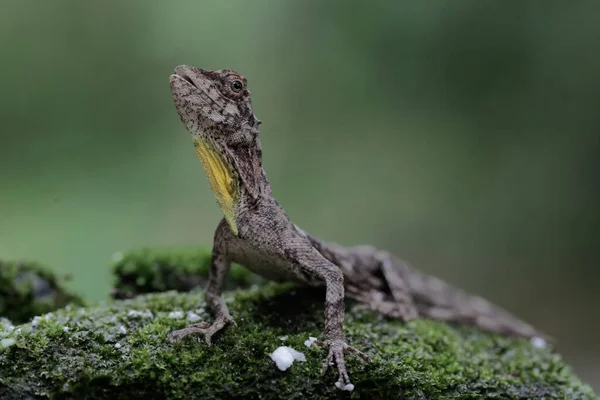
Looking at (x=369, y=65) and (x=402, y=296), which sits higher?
(x=369, y=65)

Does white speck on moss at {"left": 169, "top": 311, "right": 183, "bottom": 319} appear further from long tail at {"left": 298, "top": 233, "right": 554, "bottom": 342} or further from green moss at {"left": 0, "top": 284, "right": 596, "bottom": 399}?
long tail at {"left": 298, "top": 233, "right": 554, "bottom": 342}

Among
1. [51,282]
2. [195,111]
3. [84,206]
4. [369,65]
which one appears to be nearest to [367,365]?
[195,111]

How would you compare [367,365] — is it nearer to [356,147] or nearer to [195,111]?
[195,111]

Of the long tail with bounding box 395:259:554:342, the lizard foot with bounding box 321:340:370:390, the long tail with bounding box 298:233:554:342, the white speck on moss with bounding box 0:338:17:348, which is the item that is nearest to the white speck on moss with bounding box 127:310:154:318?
the white speck on moss with bounding box 0:338:17:348

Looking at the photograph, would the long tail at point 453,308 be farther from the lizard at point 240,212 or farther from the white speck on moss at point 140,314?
the white speck on moss at point 140,314

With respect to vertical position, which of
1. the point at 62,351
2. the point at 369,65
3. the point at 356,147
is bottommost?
the point at 62,351

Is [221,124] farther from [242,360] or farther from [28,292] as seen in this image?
[28,292]

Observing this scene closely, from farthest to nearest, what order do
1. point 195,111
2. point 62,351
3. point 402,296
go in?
1. point 402,296
2. point 195,111
3. point 62,351

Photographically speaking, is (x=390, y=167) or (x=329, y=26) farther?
(x=390, y=167)
